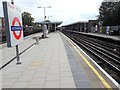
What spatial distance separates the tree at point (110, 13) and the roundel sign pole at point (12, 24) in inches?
2253

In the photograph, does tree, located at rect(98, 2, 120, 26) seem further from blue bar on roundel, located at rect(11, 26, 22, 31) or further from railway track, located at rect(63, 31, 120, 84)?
blue bar on roundel, located at rect(11, 26, 22, 31)

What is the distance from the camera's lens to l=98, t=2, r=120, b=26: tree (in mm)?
66812

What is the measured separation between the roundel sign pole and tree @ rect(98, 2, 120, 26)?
2253 inches

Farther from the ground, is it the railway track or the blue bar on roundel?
the blue bar on roundel

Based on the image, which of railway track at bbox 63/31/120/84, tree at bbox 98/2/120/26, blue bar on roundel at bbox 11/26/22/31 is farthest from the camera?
tree at bbox 98/2/120/26

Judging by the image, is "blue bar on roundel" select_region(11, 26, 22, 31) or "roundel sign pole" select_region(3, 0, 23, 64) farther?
"blue bar on roundel" select_region(11, 26, 22, 31)

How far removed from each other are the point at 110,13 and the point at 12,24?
72.3m

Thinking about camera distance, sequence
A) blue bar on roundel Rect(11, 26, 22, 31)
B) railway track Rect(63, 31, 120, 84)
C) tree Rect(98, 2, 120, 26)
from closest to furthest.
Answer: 1. blue bar on roundel Rect(11, 26, 22, 31)
2. railway track Rect(63, 31, 120, 84)
3. tree Rect(98, 2, 120, 26)

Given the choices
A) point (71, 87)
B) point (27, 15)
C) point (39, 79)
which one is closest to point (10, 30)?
point (39, 79)

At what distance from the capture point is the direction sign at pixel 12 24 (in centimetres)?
853

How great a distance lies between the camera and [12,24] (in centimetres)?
912

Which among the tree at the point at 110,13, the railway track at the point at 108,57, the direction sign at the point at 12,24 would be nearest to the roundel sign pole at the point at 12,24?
the direction sign at the point at 12,24

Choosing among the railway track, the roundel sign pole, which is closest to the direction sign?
the roundel sign pole

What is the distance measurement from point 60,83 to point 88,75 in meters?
1.47
